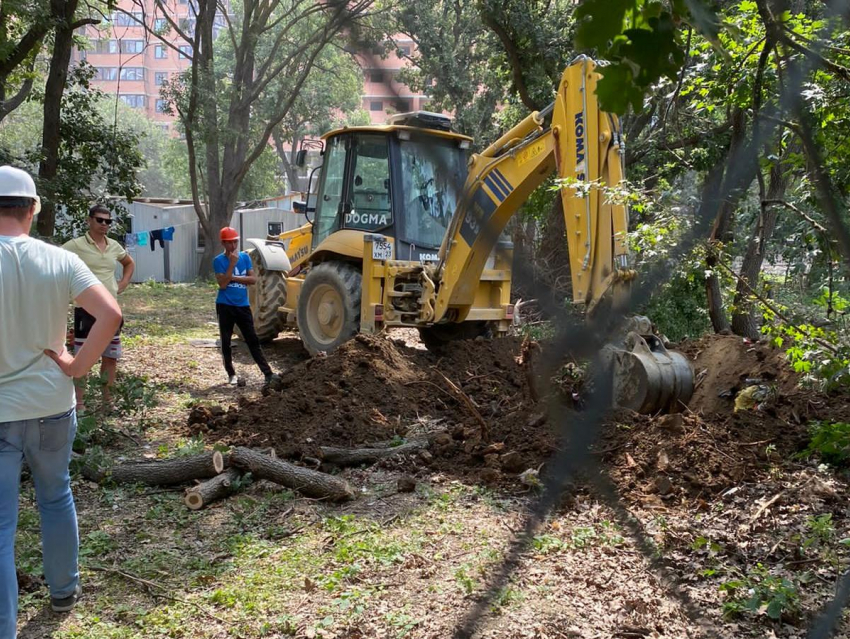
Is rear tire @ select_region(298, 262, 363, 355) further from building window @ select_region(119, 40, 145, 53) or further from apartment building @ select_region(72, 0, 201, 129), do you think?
building window @ select_region(119, 40, 145, 53)

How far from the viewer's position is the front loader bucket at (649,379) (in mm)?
5988

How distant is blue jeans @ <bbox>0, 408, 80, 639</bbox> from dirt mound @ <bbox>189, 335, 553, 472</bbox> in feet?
7.60

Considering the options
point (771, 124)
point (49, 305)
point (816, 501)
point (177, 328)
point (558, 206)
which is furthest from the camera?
point (177, 328)

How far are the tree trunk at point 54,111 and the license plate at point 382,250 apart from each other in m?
4.45

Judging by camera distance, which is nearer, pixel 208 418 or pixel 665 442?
pixel 665 442

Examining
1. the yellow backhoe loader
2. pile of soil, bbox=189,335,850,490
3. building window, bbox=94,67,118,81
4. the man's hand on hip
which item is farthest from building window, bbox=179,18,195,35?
the man's hand on hip

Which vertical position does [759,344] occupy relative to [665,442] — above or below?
above

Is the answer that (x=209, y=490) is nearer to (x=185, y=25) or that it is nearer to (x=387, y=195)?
(x=387, y=195)

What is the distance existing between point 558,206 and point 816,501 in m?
5.71

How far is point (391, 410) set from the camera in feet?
22.9

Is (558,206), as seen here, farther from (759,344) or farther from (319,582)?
(319,582)

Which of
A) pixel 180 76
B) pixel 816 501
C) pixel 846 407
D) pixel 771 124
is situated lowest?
pixel 816 501

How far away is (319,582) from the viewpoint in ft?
13.1

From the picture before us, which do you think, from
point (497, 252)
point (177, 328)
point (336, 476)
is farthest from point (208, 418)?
point (177, 328)
